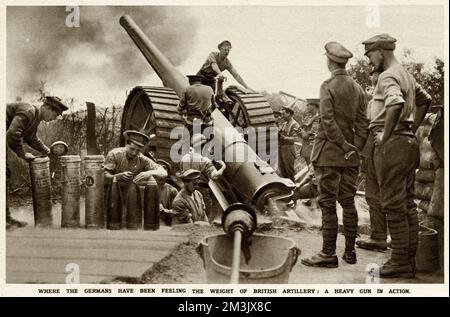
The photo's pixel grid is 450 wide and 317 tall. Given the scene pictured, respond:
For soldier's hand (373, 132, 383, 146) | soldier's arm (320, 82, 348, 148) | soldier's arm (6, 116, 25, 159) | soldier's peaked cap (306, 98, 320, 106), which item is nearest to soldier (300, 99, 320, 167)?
soldier's peaked cap (306, 98, 320, 106)

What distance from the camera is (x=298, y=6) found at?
5637 millimetres

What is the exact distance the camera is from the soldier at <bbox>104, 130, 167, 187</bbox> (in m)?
5.40

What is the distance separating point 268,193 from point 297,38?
166 cm

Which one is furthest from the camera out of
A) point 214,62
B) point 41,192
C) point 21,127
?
point 214,62

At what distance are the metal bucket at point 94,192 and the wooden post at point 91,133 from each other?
0.43m

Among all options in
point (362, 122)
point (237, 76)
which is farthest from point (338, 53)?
point (237, 76)

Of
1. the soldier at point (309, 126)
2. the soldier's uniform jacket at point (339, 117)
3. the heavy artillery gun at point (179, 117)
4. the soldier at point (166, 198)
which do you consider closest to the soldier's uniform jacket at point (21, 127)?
the heavy artillery gun at point (179, 117)

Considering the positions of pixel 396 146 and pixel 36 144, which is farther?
pixel 36 144

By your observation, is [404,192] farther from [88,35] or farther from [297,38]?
[88,35]

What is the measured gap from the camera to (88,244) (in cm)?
529

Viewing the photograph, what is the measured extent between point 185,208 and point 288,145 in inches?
52.4

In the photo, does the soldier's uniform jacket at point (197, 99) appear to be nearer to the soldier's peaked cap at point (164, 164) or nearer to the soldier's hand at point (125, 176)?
the soldier's peaked cap at point (164, 164)

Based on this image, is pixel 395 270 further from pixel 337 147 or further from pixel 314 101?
pixel 314 101

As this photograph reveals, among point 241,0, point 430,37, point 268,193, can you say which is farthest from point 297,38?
point 268,193
